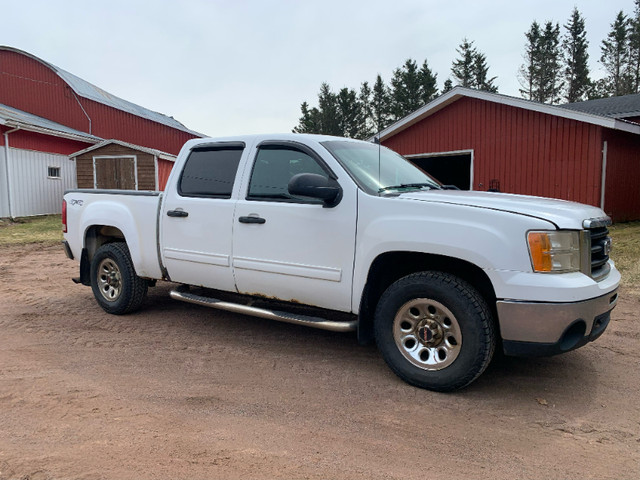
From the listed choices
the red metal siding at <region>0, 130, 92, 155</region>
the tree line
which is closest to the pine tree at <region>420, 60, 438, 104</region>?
the tree line

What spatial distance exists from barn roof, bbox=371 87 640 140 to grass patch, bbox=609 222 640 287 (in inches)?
107

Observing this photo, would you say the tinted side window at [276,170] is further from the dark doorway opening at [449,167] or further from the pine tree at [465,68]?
the pine tree at [465,68]

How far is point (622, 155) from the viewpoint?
559 inches

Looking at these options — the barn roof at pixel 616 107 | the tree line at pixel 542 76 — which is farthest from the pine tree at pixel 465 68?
the barn roof at pixel 616 107

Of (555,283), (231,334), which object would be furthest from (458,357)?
(231,334)

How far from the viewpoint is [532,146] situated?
1413 centimetres

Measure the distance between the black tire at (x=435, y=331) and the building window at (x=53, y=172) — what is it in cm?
2016

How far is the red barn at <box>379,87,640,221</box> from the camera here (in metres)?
13.2

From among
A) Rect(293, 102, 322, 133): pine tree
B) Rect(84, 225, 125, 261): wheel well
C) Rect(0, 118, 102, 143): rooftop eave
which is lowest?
Rect(84, 225, 125, 261): wheel well

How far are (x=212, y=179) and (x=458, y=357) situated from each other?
9.23ft

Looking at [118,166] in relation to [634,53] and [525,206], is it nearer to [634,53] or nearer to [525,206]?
[525,206]

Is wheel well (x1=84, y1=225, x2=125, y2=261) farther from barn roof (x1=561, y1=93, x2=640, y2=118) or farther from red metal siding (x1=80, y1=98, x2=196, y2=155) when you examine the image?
red metal siding (x1=80, y1=98, x2=196, y2=155)

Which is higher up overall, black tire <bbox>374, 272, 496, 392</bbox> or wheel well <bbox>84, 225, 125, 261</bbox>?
wheel well <bbox>84, 225, 125, 261</bbox>

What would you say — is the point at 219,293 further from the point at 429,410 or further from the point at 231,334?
the point at 429,410
